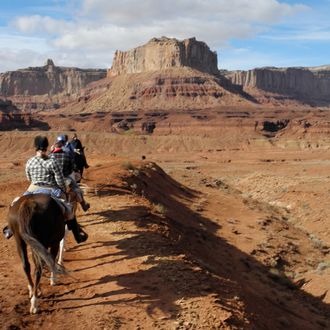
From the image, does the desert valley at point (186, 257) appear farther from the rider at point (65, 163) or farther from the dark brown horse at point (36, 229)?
the rider at point (65, 163)

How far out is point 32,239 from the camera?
7.50 meters

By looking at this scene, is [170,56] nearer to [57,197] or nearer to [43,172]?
[43,172]

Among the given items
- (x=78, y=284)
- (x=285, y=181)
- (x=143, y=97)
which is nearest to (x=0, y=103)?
(x=143, y=97)

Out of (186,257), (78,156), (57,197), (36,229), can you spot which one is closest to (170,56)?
(78,156)

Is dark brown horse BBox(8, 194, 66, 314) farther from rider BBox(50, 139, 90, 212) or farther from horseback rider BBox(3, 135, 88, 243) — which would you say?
rider BBox(50, 139, 90, 212)

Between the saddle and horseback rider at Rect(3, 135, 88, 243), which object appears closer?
the saddle

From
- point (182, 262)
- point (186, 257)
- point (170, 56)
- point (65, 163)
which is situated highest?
point (170, 56)

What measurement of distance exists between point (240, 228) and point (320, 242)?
3.59m

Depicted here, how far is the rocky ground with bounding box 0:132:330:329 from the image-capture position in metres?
8.29

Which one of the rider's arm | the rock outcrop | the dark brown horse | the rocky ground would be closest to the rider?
the rocky ground

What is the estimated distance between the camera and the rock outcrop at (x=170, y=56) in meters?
178

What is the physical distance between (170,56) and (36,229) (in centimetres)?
17557

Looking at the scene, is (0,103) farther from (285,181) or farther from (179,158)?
(285,181)

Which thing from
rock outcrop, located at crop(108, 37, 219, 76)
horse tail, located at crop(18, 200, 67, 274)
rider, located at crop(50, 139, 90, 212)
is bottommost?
horse tail, located at crop(18, 200, 67, 274)
